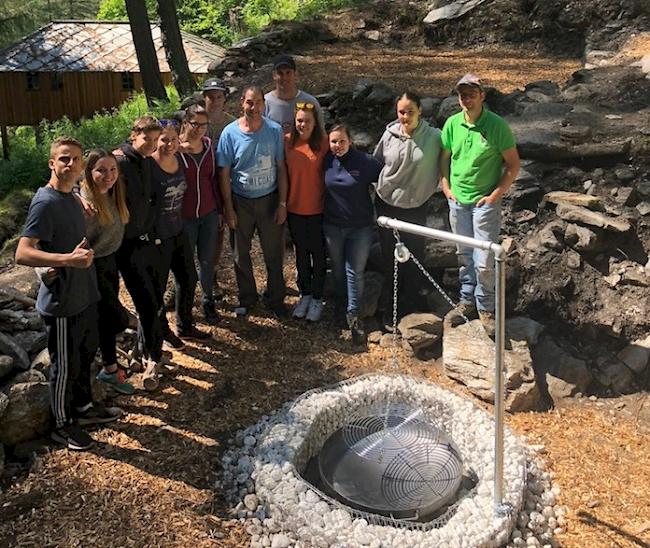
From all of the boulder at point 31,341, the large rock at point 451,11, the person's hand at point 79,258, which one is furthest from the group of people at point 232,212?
the large rock at point 451,11

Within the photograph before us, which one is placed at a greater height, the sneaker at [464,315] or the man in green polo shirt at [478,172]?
the man in green polo shirt at [478,172]

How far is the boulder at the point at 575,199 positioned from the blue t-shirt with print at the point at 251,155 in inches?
109

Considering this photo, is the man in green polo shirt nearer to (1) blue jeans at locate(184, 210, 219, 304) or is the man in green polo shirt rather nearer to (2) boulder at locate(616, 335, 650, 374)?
(2) boulder at locate(616, 335, 650, 374)

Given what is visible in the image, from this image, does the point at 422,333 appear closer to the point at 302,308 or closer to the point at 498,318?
the point at 302,308

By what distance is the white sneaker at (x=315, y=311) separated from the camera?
6.43 m

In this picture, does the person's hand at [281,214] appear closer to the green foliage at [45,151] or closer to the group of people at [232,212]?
the group of people at [232,212]

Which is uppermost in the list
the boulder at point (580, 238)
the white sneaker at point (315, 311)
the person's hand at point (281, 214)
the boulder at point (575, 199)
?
the person's hand at point (281, 214)

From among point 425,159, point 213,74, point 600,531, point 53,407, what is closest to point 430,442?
point 600,531

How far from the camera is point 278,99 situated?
625 centimetres

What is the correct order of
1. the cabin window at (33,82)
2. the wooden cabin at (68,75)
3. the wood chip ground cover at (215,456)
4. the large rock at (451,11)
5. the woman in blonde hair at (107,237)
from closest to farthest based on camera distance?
the wood chip ground cover at (215,456), the woman in blonde hair at (107,237), the large rock at (451,11), the wooden cabin at (68,75), the cabin window at (33,82)

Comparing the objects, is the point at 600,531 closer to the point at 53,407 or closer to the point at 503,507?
the point at 503,507

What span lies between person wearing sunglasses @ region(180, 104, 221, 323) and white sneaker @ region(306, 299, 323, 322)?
1000 millimetres

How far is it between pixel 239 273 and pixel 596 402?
133 inches

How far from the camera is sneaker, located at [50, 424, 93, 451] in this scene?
15.3ft
